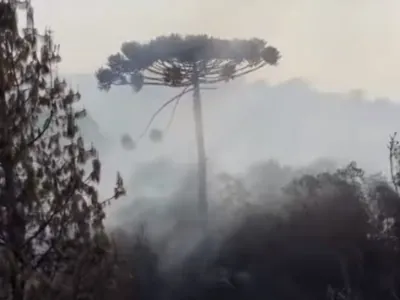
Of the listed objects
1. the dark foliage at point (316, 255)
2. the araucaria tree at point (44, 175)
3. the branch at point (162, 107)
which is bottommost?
the dark foliage at point (316, 255)

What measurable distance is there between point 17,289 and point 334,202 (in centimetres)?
1101

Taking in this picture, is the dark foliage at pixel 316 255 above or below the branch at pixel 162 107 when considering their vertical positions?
below

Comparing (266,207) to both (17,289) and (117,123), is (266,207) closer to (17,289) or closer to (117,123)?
(117,123)

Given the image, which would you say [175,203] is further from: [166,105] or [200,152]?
[166,105]

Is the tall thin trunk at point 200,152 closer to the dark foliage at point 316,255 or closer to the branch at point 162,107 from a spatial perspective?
the branch at point 162,107

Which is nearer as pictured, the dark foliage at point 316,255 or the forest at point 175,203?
the forest at point 175,203

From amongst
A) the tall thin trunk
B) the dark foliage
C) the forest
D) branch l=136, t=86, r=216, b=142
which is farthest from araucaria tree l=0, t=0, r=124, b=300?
branch l=136, t=86, r=216, b=142

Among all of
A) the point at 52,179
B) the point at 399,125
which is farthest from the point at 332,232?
the point at 399,125

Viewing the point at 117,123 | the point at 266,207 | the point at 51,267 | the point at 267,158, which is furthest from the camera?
the point at 117,123

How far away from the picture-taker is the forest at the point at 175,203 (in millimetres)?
6008

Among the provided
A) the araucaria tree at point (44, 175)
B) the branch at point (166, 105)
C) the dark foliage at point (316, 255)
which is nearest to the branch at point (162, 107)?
the branch at point (166, 105)

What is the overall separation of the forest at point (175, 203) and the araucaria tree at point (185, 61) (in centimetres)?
3

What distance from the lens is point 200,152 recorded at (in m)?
20.6

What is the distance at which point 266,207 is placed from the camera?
56.9 feet
